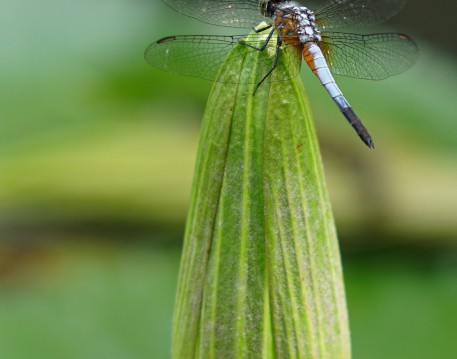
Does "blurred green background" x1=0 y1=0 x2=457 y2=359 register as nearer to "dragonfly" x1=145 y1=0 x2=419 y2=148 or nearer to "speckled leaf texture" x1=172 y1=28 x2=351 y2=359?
"dragonfly" x1=145 y1=0 x2=419 y2=148

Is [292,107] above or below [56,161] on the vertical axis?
below

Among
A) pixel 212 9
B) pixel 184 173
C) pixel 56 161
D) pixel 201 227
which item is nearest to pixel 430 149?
pixel 184 173

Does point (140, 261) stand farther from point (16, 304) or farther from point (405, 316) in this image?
point (405, 316)

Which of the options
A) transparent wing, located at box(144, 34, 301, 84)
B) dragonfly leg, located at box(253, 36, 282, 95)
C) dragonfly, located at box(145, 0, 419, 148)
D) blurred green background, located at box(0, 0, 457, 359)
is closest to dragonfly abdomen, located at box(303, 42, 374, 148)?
dragonfly, located at box(145, 0, 419, 148)

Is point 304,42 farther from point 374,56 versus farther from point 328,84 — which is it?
point 374,56

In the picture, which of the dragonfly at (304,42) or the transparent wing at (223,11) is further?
the transparent wing at (223,11)

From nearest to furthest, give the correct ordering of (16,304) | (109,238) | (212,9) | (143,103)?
(212,9) → (16,304) → (109,238) → (143,103)

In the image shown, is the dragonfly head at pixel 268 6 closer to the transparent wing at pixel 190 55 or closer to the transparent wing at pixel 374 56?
the transparent wing at pixel 190 55

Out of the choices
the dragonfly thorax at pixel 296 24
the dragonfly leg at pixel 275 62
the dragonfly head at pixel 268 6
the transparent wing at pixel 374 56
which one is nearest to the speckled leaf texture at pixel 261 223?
the dragonfly leg at pixel 275 62
